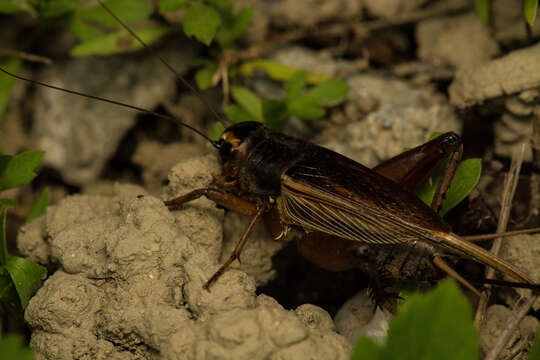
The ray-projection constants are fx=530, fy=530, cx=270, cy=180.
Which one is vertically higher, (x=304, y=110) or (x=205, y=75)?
(x=304, y=110)

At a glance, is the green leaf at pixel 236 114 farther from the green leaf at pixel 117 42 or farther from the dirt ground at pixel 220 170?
the green leaf at pixel 117 42

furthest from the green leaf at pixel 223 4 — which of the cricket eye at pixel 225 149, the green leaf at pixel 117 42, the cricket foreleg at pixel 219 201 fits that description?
the cricket foreleg at pixel 219 201

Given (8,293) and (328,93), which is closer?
(8,293)

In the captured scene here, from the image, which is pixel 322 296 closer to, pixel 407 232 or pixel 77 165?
pixel 407 232

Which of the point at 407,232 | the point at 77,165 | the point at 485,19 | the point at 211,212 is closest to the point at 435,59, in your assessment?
the point at 485,19

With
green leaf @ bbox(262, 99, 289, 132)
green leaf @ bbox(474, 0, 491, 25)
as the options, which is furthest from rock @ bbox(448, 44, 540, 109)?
green leaf @ bbox(262, 99, 289, 132)

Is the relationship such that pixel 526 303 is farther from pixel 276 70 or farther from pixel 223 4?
pixel 223 4

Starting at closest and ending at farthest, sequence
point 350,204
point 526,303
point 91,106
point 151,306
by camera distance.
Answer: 1. point 151,306
2. point 526,303
3. point 350,204
4. point 91,106

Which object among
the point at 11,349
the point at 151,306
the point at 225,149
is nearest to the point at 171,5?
the point at 225,149
